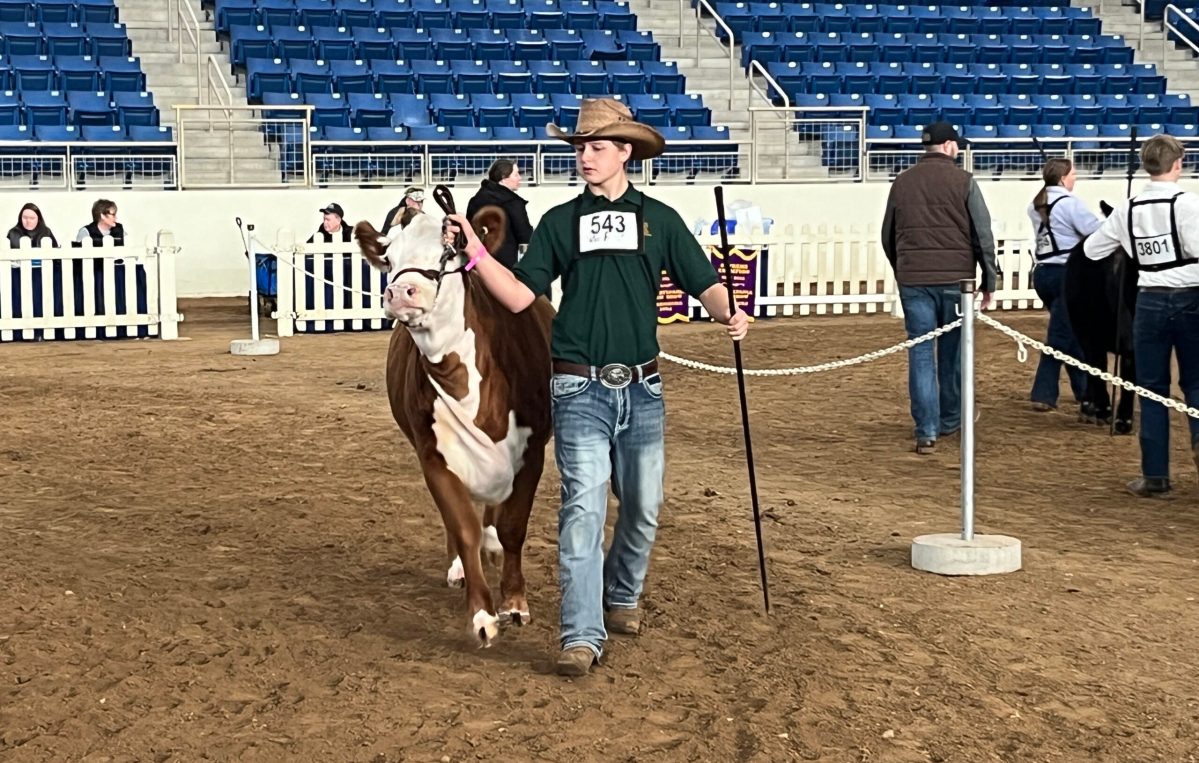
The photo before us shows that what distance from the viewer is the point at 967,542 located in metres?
7.00

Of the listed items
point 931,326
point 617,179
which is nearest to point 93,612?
point 617,179

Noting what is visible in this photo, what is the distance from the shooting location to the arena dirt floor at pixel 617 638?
4.90m

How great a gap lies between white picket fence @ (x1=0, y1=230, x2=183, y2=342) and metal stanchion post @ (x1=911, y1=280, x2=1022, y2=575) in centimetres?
1201

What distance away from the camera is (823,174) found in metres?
24.2

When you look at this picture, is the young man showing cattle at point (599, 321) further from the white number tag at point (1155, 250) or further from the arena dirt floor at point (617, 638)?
the white number tag at point (1155, 250)

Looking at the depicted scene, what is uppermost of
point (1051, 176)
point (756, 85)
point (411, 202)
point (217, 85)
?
point (756, 85)

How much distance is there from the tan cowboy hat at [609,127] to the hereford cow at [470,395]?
23.4 inches

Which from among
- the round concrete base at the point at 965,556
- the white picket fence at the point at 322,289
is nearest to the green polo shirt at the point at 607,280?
the round concrete base at the point at 965,556

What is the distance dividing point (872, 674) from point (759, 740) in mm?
805

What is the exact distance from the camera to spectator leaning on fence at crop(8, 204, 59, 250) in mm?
16891

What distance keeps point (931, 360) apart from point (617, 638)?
4953mm

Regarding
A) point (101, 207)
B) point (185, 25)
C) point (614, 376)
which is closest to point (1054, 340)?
point (614, 376)

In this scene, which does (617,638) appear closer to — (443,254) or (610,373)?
(610,373)

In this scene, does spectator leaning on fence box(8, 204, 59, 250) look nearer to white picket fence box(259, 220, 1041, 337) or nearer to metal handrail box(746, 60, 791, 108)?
white picket fence box(259, 220, 1041, 337)
